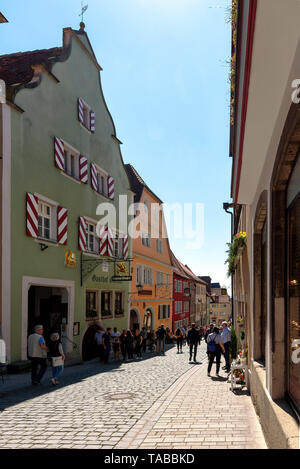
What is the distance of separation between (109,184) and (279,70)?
65.2ft

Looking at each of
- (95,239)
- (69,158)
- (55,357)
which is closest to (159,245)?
(95,239)

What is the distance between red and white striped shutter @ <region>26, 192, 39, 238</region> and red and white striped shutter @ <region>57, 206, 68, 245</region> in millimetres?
1766

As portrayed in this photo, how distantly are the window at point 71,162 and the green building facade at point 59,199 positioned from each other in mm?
43

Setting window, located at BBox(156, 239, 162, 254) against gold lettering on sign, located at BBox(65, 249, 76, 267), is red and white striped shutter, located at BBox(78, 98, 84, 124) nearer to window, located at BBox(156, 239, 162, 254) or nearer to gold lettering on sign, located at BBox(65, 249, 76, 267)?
gold lettering on sign, located at BBox(65, 249, 76, 267)

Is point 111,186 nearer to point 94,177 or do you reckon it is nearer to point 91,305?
point 94,177

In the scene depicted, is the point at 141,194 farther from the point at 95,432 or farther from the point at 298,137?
the point at 298,137

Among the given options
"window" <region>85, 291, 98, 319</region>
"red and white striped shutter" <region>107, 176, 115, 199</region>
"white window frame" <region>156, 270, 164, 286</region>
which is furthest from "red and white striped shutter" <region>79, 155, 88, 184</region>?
"white window frame" <region>156, 270, 164, 286</region>

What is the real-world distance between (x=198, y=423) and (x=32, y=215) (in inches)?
390

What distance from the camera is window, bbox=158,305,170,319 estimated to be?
35.3m

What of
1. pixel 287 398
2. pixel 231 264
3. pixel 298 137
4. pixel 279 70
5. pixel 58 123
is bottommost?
pixel 287 398

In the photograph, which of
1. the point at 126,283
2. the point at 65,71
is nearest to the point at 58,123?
the point at 65,71

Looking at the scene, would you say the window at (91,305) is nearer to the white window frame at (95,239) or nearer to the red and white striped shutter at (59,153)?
the white window frame at (95,239)

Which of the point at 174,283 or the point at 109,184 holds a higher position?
the point at 109,184

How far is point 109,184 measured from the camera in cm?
2339
